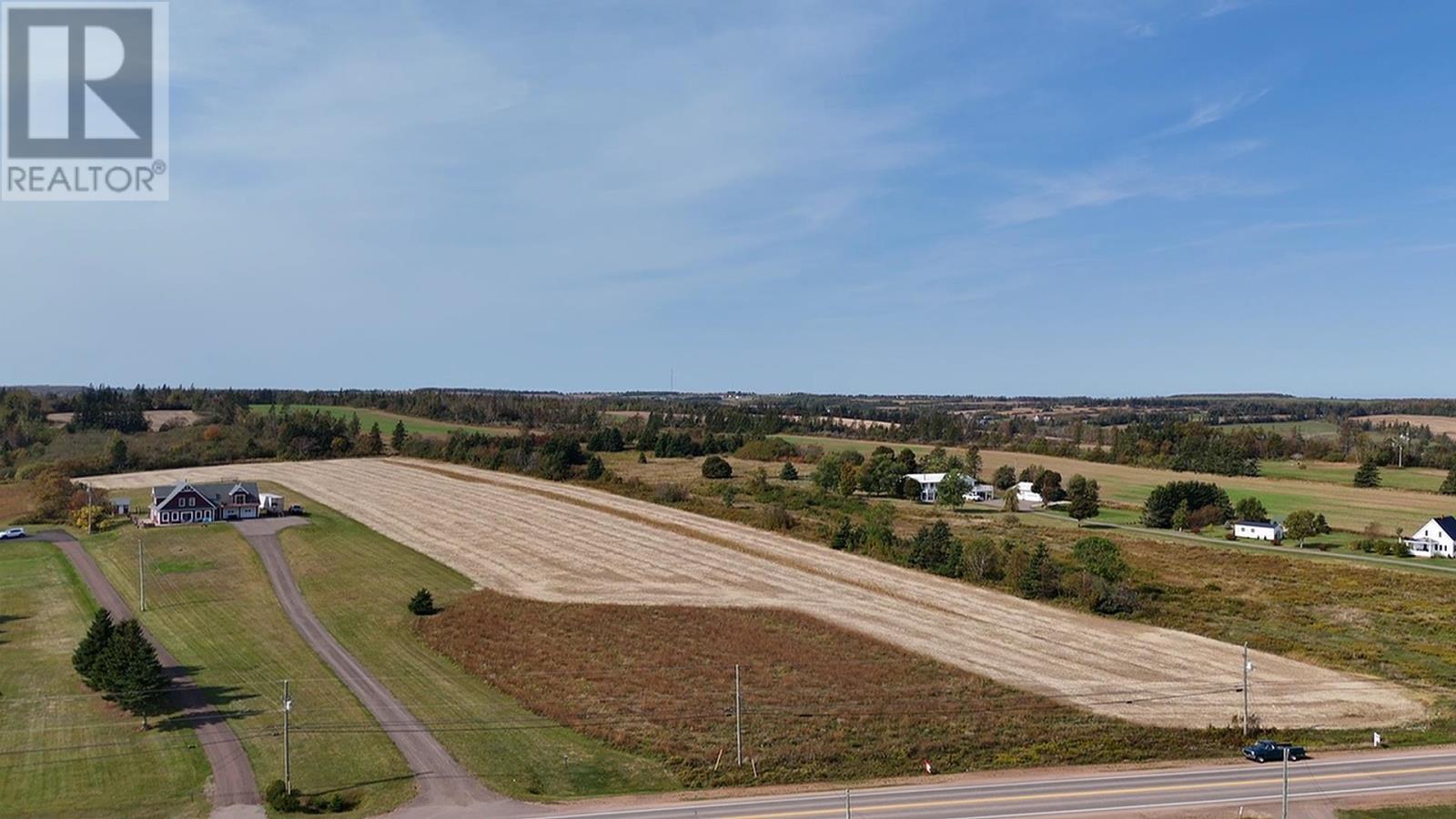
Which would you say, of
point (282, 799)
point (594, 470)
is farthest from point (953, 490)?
point (282, 799)

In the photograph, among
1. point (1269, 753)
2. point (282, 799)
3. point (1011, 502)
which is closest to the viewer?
point (282, 799)

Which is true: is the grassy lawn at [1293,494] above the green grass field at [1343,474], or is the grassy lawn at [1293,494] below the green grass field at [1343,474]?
below

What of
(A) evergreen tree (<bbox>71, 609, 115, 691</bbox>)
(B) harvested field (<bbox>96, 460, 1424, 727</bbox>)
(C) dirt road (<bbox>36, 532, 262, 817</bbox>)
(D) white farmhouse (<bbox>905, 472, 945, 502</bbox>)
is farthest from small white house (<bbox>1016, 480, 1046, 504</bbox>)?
(A) evergreen tree (<bbox>71, 609, 115, 691</bbox>)

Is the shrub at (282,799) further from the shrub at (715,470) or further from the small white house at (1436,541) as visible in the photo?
the shrub at (715,470)

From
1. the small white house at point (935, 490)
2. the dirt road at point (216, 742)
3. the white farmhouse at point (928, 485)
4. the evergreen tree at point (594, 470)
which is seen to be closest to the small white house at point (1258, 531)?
the small white house at point (935, 490)

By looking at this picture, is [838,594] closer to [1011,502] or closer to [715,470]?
[1011,502]

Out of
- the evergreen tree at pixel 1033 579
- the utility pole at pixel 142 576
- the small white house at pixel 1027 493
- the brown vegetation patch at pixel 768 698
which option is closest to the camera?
the brown vegetation patch at pixel 768 698
